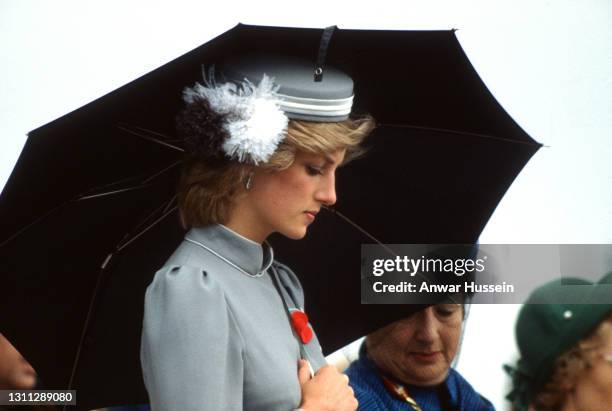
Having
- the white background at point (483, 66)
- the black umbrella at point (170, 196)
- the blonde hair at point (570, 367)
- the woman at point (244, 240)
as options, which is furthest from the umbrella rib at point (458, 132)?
the white background at point (483, 66)

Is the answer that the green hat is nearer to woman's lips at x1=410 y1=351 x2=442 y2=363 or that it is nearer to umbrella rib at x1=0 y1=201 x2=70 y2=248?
woman's lips at x1=410 y1=351 x2=442 y2=363

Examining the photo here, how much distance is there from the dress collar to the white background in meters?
0.85

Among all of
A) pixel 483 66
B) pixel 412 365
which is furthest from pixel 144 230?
pixel 483 66

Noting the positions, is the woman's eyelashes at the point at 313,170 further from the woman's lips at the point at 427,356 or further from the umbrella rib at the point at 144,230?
the woman's lips at the point at 427,356

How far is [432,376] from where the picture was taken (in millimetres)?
2131

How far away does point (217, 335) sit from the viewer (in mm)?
1343

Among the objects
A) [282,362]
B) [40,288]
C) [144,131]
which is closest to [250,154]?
[144,131]

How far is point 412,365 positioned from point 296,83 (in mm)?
860

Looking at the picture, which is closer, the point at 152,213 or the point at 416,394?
the point at 152,213

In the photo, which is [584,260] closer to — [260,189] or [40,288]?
[260,189]

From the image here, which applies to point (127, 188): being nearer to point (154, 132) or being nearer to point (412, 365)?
point (154, 132)

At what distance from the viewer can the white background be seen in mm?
2268

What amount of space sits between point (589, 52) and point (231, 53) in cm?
126

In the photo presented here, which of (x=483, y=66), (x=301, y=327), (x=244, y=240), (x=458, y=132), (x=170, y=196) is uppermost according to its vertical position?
(x=483, y=66)
